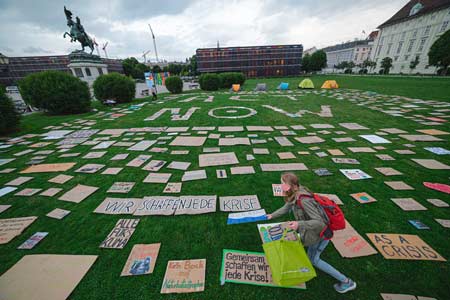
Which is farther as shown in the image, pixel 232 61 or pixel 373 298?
pixel 232 61

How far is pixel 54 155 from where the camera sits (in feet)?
19.5

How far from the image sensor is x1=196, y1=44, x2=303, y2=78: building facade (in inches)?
2591

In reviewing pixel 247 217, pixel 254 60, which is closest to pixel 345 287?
pixel 247 217

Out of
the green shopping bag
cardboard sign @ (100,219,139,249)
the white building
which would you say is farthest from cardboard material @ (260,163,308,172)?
the white building

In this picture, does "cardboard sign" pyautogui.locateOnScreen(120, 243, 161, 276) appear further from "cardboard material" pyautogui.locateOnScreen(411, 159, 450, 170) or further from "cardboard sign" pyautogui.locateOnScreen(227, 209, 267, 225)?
"cardboard material" pyautogui.locateOnScreen(411, 159, 450, 170)

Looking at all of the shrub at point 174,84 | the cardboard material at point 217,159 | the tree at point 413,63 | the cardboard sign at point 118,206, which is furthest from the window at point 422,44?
the cardboard sign at point 118,206

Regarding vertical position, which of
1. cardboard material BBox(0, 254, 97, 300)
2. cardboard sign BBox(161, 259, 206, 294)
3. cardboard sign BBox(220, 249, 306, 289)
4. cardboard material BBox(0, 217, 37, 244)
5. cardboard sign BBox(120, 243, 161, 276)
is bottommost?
cardboard sign BBox(220, 249, 306, 289)

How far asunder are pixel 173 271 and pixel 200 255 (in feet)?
1.38

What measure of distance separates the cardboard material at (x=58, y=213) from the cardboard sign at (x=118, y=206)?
58 centimetres

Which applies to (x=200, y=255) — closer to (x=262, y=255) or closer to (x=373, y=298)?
(x=262, y=255)

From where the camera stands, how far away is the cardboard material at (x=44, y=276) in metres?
2.16

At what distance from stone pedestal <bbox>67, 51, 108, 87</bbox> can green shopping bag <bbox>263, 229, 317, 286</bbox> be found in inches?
1175

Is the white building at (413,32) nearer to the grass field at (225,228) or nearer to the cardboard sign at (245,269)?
the grass field at (225,228)

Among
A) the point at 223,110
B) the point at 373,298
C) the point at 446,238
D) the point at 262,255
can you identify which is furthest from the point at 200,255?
the point at 223,110
